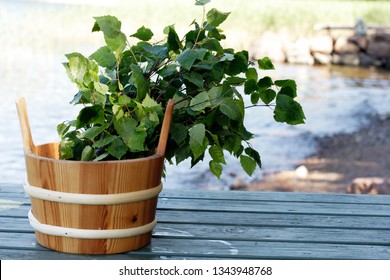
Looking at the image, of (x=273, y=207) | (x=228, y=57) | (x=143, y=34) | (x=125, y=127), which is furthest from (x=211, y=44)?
(x=273, y=207)

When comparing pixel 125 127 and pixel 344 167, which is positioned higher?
pixel 125 127

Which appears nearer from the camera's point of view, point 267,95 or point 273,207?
point 267,95

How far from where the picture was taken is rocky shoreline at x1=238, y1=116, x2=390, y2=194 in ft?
14.7

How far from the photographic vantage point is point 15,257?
145 centimetres

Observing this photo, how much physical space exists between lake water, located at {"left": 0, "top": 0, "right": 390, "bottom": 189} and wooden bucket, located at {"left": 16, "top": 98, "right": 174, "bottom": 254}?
2866 mm

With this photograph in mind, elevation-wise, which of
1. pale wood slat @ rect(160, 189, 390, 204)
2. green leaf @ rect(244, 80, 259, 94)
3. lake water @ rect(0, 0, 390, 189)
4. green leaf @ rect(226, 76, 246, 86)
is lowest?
lake water @ rect(0, 0, 390, 189)

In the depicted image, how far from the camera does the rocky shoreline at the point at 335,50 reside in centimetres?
992

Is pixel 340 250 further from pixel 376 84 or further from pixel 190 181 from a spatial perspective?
pixel 376 84

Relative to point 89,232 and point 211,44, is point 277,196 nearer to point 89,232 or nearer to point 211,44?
point 211,44

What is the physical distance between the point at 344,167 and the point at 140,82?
377cm

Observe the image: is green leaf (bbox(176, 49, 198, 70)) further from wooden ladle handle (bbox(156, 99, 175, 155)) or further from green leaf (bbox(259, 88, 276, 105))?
green leaf (bbox(259, 88, 276, 105))

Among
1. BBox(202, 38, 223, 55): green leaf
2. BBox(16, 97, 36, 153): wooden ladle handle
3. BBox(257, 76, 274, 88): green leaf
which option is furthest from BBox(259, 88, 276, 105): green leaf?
BBox(16, 97, 36, 153): wooden ladle handle

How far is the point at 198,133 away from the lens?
1.47 metres

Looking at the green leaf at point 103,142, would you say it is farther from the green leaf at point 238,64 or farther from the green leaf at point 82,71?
the green leaf at point 238,64
